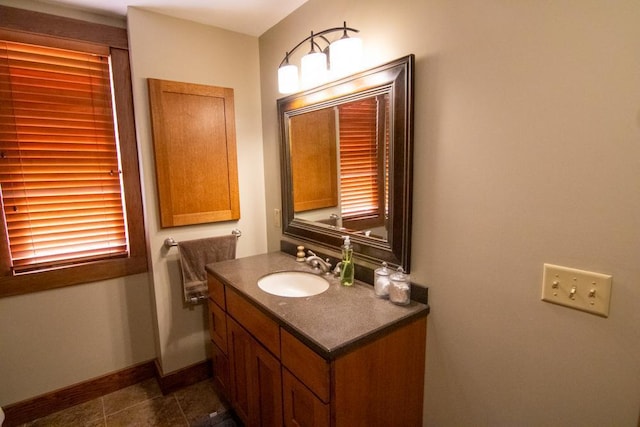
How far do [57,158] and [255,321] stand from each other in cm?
142

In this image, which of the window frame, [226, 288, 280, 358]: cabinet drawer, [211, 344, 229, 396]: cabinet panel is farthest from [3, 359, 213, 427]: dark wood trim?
[226, 288, 280, 358]: cabinet drawer

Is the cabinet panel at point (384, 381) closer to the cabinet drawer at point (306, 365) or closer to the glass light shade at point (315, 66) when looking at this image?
the cabinet drawer at point (306, 365)

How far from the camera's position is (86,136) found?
180cm

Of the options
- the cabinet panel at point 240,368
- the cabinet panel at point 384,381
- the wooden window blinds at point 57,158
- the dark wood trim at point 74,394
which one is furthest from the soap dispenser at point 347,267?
the dark wood trim at point 74,394

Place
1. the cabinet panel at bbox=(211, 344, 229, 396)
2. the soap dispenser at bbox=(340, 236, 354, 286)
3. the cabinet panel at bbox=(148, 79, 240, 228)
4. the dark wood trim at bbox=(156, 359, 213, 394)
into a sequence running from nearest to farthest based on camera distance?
1. the soap dispenser at bbox=(340, 236, 354, 286)
2. the cabinet panel at bbox=(211, 344, 229, 396)
3. the cabinet panel at bbox=(148, 79, 240, 228)
4. the dark wood trim at bbox=(156, 359, 213, 394)

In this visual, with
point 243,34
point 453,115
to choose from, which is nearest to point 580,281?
point 453,115

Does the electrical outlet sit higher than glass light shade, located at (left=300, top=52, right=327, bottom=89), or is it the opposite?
glass light shade, located at (left=300, top=52, right=327, bottom=89)

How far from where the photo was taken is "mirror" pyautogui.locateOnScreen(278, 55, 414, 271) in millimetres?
1230

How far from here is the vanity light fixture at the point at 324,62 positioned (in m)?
1.32

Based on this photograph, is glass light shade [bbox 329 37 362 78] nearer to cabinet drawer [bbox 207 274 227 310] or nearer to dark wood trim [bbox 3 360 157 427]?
cabinet drawer [bbox 207 274 227 310]

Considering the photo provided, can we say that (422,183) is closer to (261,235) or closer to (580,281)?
(580,281)

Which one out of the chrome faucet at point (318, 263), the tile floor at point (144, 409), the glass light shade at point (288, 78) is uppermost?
the glass light shade at point (288, 78)

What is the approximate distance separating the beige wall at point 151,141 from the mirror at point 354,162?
0.33m

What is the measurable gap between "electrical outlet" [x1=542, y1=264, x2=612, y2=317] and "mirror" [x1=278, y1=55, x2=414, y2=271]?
1.55 feet
